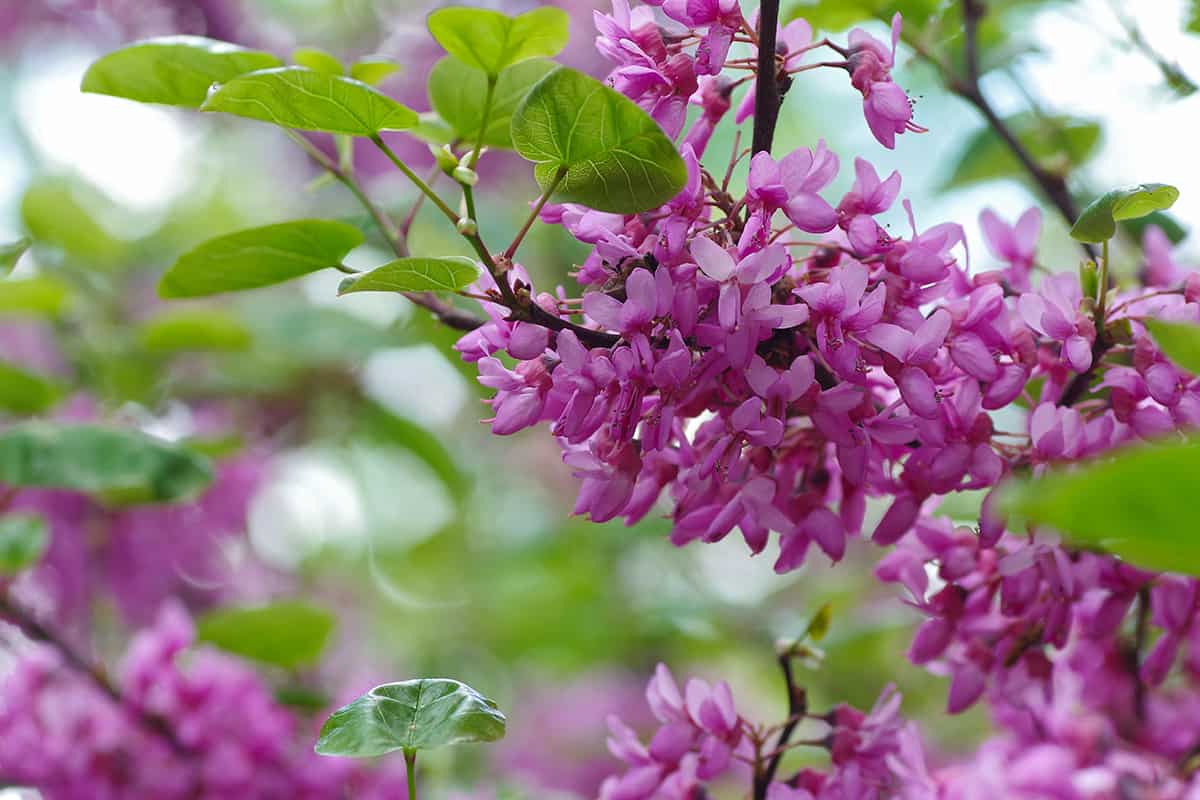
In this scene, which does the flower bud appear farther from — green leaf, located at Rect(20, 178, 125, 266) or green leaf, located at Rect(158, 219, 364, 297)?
green leaf, located at Rect(20, 178, 125, 266)

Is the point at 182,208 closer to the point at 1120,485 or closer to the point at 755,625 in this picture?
the point at 755,625

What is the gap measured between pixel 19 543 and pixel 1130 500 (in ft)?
4.12

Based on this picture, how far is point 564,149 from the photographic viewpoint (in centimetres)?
71

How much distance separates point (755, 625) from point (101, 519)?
1151 mm

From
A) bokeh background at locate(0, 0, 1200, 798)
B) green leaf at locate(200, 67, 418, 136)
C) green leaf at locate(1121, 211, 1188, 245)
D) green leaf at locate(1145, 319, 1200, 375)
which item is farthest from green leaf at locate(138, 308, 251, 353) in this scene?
green leaf at locate(1145, 319, 1200, 375)

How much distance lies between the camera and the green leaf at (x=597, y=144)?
2.22ft

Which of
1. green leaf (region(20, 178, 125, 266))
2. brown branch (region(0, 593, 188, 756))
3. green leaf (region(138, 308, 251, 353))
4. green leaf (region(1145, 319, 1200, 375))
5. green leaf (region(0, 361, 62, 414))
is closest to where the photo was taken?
green leaf (region(1145, 319, 1200, 375))

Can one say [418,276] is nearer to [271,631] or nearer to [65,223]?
[271,631]

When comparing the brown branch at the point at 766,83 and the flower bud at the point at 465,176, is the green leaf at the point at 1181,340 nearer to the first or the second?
the brown branch at the point at 766,83

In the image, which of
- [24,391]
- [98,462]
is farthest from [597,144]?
[24,391]

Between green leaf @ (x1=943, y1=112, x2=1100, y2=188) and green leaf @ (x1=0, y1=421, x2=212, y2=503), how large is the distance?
3.28ft

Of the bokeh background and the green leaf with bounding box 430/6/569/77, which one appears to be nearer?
the green leaf with bounding box 430/6/569/77

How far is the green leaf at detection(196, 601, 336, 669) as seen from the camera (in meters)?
1.41

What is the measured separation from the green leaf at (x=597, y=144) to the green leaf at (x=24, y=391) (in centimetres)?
101
